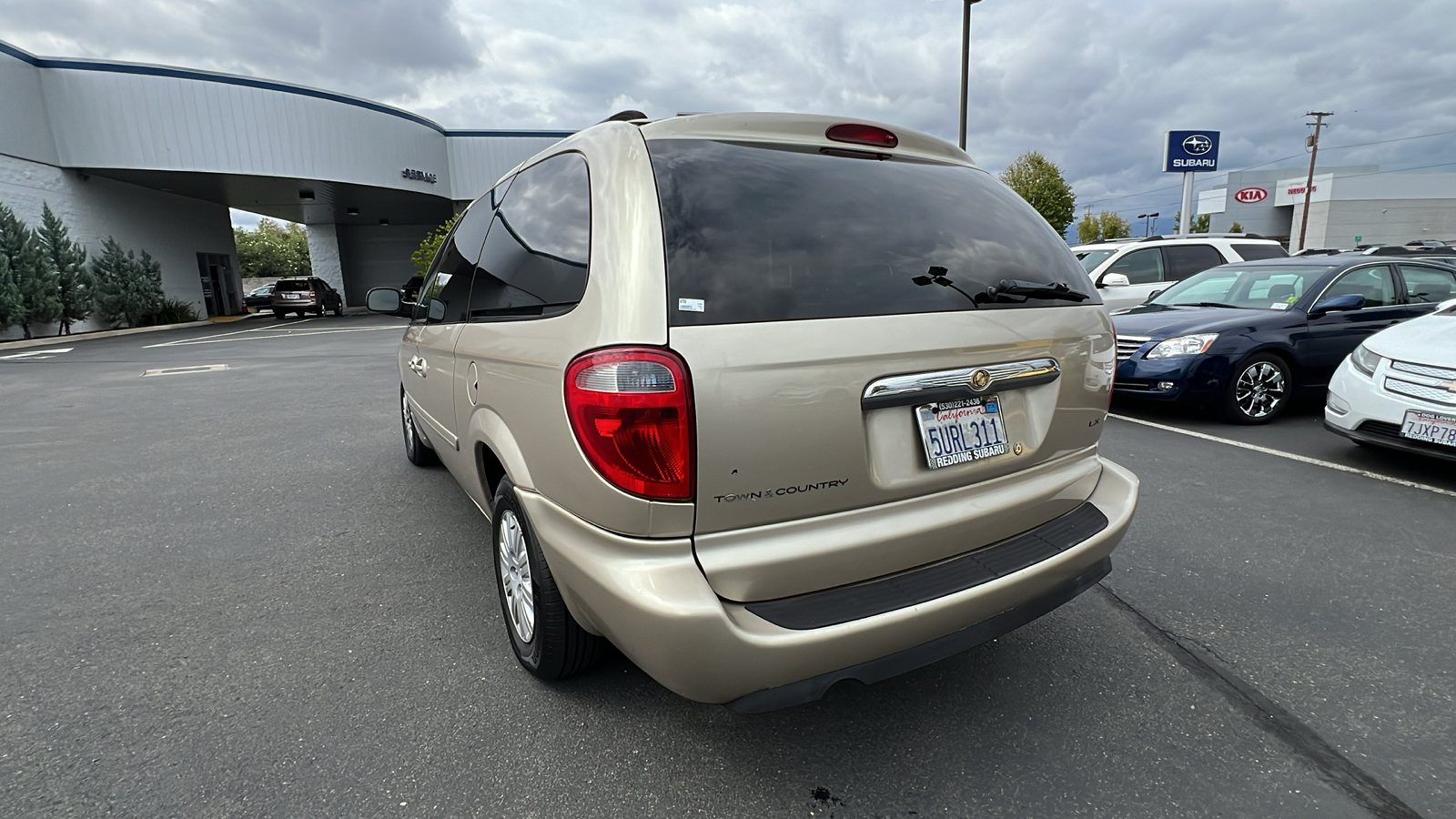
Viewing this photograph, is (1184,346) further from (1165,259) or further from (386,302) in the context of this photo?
(386,302)

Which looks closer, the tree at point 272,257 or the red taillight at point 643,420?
the red taillight at point 643,420

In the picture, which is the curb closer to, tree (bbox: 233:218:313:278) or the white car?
the white car

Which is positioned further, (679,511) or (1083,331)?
(1083,331)

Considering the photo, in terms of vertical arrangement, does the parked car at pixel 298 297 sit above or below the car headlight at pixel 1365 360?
above

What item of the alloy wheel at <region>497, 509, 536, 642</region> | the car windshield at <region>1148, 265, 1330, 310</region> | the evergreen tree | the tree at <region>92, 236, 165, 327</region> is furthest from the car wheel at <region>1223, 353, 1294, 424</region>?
the tree at <region>92, 236, 165, 327</region>

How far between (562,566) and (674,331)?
74 cm

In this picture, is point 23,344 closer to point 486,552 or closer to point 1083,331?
point 486,552

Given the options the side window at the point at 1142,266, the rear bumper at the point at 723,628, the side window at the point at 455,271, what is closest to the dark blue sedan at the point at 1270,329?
the side window at the point at 1142,266

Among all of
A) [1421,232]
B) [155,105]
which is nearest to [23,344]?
[155,105]

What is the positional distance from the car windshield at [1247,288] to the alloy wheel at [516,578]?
699cm

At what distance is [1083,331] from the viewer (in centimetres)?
226

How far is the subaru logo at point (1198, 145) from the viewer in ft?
103

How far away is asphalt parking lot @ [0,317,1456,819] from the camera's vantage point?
1.93 meters

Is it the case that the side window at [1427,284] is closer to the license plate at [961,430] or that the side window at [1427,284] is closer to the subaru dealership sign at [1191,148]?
the license plate at [961,430]
